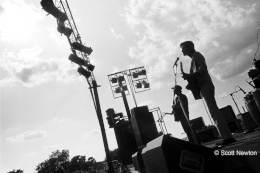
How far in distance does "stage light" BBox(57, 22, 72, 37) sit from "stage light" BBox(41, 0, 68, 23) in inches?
12.9

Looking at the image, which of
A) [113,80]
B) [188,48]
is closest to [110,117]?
[113,80]

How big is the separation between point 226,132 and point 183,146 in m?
1.73

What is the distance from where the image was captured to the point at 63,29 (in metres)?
14.6

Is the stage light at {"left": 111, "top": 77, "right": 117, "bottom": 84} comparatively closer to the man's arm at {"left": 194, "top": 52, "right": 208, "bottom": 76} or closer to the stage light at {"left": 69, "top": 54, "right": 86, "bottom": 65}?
the stage light at {"left": 69, "top": 54, "right": 86, "bottom": 65}

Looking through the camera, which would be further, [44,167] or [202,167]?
[44,167]

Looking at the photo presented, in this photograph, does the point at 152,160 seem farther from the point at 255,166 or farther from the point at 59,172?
the point at 59,172

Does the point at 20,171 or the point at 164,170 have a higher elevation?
the point at 20,171

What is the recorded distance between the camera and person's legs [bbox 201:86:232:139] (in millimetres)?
3141

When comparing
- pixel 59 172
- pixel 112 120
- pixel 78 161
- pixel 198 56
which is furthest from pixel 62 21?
pixel 78 161

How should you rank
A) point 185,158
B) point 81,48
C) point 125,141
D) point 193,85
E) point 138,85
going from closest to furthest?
point 185,158
point 193,85
point 125,141
point 81,48
point 138,85

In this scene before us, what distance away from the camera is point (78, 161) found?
4611 inches

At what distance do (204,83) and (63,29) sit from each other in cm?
1309

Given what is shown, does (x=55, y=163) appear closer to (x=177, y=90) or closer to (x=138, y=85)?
(x=138, y=85)

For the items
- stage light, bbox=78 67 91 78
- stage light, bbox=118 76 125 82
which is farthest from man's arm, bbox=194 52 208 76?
stage light, bbox=118 76 125 82
